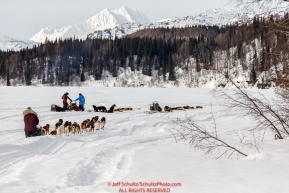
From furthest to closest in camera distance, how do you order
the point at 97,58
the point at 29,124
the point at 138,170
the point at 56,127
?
the point at 97,58 → the point at 56,127 → the point at 29,124 → the point at 138,170

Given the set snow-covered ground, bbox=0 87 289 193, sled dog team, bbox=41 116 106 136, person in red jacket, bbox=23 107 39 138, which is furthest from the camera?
sled dog team, bbox=41 116 106 136

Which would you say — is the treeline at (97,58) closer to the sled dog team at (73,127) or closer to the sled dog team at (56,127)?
the sled dog team at (73,127)

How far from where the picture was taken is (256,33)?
16.5 feet

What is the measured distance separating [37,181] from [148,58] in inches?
3886

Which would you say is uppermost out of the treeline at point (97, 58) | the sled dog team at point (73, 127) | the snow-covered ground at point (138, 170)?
the treeline at point (97, 58)

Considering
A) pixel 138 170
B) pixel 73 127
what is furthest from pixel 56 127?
pixel 138 170

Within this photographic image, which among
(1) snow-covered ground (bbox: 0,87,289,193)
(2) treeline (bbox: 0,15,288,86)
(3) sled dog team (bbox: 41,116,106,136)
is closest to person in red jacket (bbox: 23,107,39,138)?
(3) sled dog team (bbox: 41,116,106,136)

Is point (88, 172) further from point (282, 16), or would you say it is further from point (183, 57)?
point (183, 57)

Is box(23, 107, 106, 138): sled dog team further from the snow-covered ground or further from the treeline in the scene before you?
the treeline

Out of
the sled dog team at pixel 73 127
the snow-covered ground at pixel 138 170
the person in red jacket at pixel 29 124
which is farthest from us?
the sled dog team at pixel 73 127

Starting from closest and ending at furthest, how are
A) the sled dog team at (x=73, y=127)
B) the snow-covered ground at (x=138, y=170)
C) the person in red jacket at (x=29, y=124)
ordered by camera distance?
the snow-covered ground at (x=138, y=170), the person in red jacket at (x=29, y=124), the sled dog team at (x=73, y=127)

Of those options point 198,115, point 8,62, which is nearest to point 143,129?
point 198,115

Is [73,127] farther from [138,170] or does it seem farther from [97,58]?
[97,58]

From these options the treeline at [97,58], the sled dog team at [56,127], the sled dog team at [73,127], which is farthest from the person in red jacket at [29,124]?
the treeline at [97,58]
